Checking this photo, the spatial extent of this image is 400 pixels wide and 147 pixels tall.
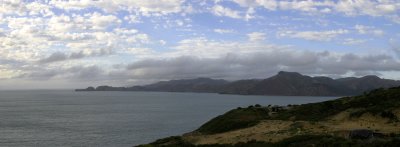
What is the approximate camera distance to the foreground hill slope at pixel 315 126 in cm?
3830

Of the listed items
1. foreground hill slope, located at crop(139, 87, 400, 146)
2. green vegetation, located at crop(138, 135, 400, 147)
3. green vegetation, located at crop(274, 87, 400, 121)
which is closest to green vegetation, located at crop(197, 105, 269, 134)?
foreground hill slope, located at crop(139, 87, 400, 146)

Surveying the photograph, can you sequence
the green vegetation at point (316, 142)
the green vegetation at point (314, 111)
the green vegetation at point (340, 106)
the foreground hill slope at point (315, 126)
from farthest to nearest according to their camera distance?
the green vegetation at point (340, 106) < the green vegetation at point (314, 111) < the foreground hill slope at point (315, 126) < the green vegetation at point (316, 142)

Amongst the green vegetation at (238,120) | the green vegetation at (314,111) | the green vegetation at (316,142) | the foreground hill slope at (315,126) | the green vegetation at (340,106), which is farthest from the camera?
the green vegetation at (238,120)

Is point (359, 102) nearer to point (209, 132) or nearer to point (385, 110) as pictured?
point (385, 110)

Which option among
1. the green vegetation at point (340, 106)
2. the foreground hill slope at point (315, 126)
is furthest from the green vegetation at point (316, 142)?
the green vegetation at point (340, 106)

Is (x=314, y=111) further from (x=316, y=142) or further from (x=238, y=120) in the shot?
(x=316, y=142)

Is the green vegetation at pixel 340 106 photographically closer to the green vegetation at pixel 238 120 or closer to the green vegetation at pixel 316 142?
the green vegetation at pixel 238 120

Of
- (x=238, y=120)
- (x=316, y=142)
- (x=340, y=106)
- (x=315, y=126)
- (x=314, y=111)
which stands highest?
(x=340, y=106)

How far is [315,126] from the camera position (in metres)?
50.8

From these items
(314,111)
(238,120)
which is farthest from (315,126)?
(314,111)

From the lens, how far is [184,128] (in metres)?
121

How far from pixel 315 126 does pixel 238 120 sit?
19.7 metres

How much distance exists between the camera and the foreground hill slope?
3830 cm

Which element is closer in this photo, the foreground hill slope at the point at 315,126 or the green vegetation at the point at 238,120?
the foreground hill slope at the point at 315,126
